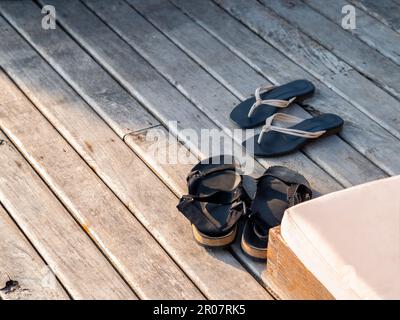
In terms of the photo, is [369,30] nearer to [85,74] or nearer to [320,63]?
[320,63]

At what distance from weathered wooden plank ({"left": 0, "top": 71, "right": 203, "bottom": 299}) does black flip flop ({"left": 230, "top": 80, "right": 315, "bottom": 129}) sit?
420mm

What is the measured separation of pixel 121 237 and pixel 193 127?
59 centimetres

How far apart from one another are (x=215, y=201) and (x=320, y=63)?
3.15 feet

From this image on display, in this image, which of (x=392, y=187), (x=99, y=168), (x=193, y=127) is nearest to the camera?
(x=392, y=187)

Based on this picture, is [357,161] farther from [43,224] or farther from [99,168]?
[43,224]

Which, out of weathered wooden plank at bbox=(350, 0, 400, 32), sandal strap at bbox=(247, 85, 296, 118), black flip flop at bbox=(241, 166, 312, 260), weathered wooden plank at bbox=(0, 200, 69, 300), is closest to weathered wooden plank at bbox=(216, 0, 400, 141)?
sandal strap at bbox=(247, 85, 296, 118)

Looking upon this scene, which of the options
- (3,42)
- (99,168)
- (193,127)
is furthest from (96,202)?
(3,42)

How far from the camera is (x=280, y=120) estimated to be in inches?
112

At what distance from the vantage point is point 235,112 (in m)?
2.88

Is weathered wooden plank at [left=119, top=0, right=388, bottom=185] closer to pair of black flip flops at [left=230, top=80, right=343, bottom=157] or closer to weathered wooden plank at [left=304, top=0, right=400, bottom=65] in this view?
pair of black flip flops at [left=230, top=80, right=343, bottom=157]

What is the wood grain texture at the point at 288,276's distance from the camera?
80.8 inches

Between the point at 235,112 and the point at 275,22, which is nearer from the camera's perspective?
the point at 235,112

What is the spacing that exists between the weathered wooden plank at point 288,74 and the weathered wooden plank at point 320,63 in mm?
29

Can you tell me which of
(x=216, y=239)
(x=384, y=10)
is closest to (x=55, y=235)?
(x=216, y=239)
